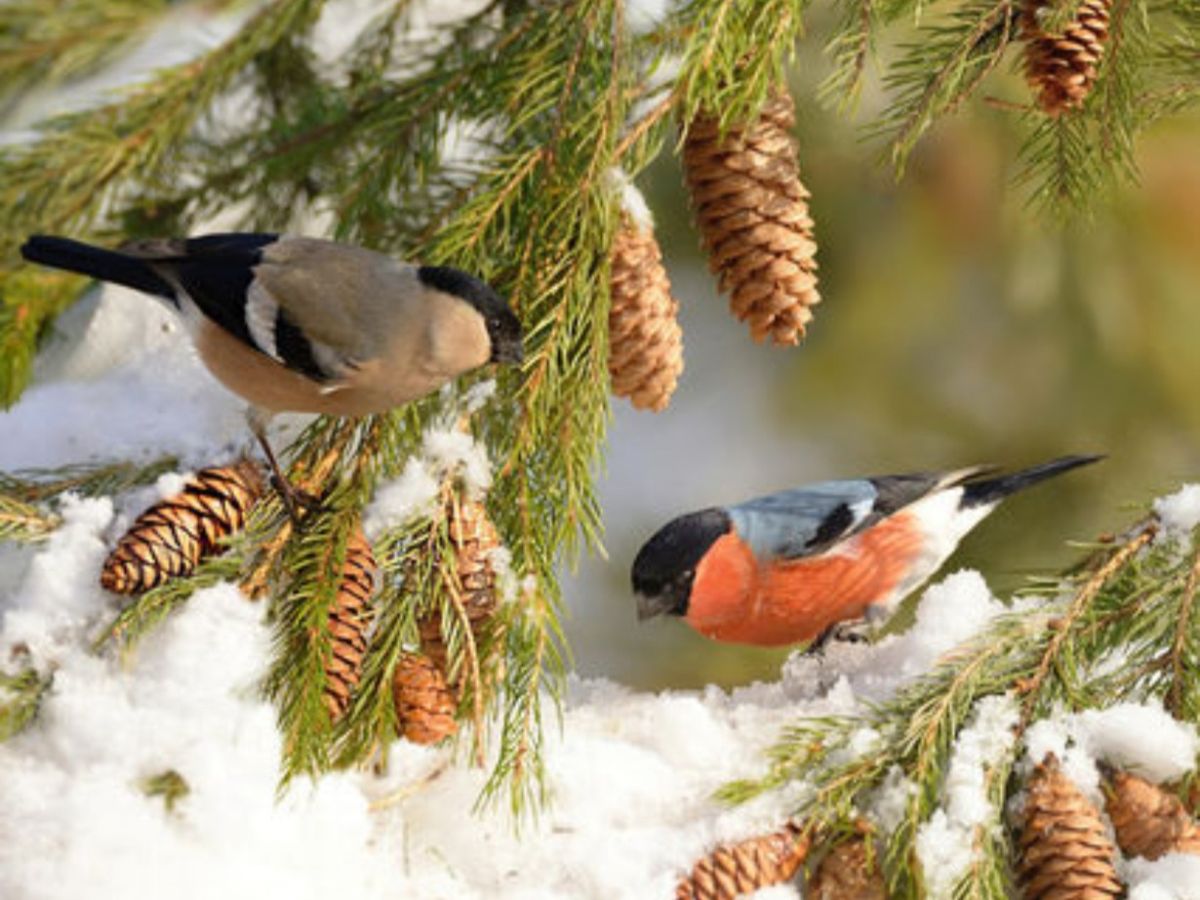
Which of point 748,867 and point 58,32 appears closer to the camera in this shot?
point 748,867

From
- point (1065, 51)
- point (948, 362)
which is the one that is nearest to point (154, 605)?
point (1065, 51)

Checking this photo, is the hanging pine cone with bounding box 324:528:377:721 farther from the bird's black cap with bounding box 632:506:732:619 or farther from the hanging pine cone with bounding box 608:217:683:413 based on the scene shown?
the bird's black cap with bounding box 632:506:732:619

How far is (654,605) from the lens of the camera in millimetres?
1487

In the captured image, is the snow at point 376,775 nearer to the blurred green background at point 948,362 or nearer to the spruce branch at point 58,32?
the spruce branch at point 58,32

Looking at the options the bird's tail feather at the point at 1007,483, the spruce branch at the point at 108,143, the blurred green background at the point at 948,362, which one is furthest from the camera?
the blurred green background at the point at 948,362

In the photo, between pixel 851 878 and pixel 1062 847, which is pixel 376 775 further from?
pixel 1062 847

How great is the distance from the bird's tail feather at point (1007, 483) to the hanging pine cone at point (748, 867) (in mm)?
697

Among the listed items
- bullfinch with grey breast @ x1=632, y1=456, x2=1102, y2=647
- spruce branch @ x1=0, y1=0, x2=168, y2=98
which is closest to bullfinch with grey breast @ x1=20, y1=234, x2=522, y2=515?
spruce branch @ x1=0, y1=0, x2=168, y2=98

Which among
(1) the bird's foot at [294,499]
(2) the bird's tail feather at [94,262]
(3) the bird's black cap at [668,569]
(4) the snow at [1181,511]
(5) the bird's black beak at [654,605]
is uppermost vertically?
(4) the snow at [1181,511]

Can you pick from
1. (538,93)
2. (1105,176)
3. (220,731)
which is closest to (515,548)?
(220,731)

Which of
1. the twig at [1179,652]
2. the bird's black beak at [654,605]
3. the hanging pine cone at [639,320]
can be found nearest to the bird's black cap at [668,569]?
the bird's black beak at [654,605]

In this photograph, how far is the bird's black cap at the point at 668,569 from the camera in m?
1.48

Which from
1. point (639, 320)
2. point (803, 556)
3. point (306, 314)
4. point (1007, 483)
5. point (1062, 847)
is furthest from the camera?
point (1007, 483)

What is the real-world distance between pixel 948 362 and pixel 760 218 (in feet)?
2.64
